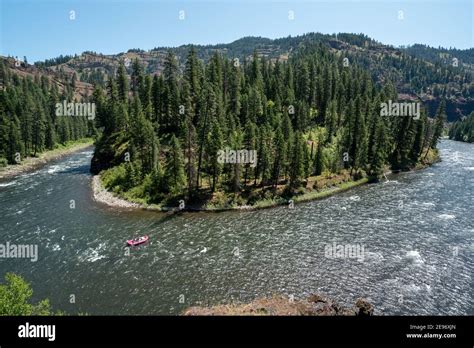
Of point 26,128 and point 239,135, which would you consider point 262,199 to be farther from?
point 26,128

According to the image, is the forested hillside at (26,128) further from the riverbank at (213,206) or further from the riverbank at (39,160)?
the riverbank at (213,206)

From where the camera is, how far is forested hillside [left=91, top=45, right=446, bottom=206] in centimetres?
7962

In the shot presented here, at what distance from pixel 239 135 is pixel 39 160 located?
79019 mm

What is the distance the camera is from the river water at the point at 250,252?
41.6 meters

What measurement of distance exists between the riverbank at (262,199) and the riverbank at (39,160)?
33.4 metres

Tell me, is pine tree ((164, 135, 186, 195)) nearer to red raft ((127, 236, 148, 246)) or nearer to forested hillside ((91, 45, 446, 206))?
forested hillside ((91, 45, 446, 206))

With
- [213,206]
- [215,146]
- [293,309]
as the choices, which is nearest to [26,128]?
[215,146]

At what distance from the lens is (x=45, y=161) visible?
129125 mm

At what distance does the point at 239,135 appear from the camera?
93.6m

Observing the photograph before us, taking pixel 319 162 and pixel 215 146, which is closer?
pixel 215 146

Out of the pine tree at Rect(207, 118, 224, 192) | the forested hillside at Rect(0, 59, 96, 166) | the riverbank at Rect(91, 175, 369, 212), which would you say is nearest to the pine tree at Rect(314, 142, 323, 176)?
the riverbank at Rect(91, 175, 369, 212)

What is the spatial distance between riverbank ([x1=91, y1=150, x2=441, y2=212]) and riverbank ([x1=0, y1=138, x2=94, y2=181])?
110 ft

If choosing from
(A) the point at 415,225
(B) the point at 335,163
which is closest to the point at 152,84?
(B) the point at 335,163

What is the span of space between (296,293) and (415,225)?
104 ft
